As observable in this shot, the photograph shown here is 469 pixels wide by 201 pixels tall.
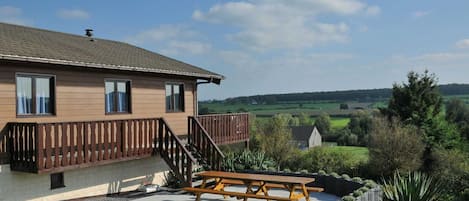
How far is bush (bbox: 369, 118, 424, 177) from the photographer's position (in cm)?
2688

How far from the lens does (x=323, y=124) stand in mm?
70625

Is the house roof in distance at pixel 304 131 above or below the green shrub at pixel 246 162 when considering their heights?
below

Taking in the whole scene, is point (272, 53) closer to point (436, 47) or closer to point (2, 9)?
point (436, 47)

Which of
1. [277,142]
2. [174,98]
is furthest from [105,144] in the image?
[277,142]

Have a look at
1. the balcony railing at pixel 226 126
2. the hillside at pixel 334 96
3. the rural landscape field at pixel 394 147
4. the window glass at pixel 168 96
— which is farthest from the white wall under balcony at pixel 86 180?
the hillside at pixel 334 96

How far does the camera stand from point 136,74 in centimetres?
1332

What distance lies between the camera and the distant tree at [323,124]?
69938 mm

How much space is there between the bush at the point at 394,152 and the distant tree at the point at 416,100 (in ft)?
25.1

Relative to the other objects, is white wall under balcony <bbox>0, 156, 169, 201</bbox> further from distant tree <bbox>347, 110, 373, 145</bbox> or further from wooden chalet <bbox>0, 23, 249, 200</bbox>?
distant tree <bbox>347, 110, 373, 145</bbox>

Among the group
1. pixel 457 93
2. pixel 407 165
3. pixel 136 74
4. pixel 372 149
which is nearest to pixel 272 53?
pixel 372 149

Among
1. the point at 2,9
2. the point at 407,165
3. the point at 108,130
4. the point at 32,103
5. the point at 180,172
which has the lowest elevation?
the point at 407,165

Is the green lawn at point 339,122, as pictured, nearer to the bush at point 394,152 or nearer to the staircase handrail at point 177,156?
the bush at point 394,152

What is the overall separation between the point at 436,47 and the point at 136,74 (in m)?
31.9

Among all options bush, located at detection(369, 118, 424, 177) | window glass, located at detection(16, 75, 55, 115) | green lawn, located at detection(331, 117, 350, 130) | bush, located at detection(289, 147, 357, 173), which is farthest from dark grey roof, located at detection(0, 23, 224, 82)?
green lawn, located at detection(331, 117, 350, 130)
